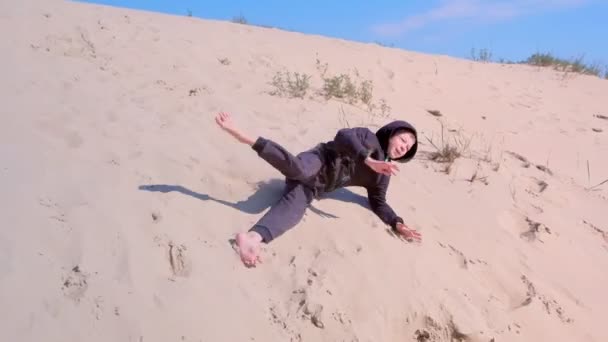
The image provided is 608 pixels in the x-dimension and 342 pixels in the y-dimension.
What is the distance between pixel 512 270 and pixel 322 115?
225 cm

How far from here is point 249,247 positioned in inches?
117

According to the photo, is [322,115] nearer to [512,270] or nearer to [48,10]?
[512,270]

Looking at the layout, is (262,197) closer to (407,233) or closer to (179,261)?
(179,261)

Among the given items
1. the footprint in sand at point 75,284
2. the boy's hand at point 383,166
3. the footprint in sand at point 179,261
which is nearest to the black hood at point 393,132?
the boy's hand at point 383,166

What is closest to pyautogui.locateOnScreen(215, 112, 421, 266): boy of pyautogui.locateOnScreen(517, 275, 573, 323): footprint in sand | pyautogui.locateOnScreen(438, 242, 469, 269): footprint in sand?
pyautogui.locateOnScreen(438, 242, 469, 269): footprint in sand

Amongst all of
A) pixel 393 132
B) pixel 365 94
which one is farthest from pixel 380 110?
A: pixel 393 132

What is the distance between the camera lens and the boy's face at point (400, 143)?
11.4ft

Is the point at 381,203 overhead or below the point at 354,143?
below

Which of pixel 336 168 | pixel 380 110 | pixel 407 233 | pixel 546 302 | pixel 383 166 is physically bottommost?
pixel 546 302

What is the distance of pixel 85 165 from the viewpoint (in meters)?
3.48

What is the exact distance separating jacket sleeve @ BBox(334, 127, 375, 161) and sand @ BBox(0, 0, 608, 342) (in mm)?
433

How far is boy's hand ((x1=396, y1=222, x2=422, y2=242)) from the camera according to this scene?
135 inches

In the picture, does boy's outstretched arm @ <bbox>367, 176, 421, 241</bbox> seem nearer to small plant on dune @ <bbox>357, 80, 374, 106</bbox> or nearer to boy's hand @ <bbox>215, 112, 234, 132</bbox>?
boy's hand @ <bbox>215, 112, 234, 132</bbox>

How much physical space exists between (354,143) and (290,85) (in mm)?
2300
